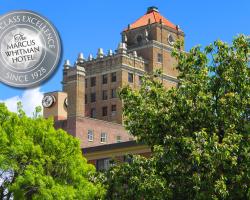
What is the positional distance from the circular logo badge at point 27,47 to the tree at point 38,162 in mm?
11436

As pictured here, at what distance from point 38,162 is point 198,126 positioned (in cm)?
1896

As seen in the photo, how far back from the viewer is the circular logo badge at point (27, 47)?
32.8 m

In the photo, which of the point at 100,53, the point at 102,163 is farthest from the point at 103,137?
the point at 102,163

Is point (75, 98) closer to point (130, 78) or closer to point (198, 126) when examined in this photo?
point (130, 78)

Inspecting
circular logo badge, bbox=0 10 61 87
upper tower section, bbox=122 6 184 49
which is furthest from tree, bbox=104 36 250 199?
upper tower section, bbox=122 6 184 49

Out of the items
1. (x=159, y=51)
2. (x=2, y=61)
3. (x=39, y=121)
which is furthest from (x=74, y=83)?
(x=2, y=61)

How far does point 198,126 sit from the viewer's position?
28203 millimetres

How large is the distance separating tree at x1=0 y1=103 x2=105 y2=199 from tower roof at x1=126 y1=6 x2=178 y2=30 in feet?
289

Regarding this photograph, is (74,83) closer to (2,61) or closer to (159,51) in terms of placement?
(159,51)

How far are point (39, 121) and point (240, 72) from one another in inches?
903

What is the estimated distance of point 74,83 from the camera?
107062 mm

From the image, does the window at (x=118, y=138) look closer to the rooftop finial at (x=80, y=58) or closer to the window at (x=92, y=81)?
the window at (x=92, y=81)

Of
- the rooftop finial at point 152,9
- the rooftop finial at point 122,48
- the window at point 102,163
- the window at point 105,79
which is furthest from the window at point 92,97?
the window at point 102,163

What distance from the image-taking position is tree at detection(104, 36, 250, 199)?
2620cm
